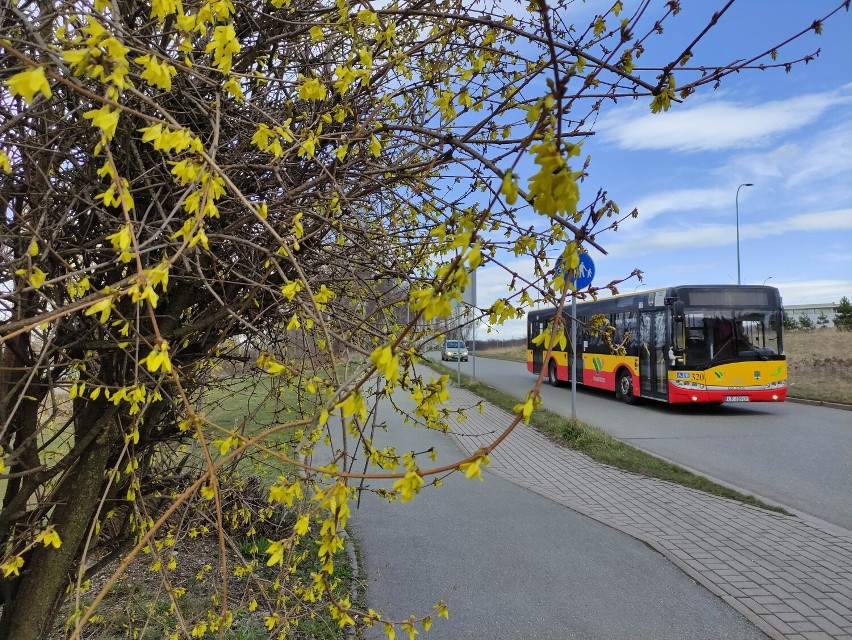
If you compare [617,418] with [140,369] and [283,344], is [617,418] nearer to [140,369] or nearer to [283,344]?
[283,344]

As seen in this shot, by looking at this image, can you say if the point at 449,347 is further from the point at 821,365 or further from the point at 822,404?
the point at 821,365

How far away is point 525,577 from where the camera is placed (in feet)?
14.0

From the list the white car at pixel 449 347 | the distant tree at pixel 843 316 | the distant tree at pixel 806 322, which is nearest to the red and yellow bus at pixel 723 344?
the white car at pixel 449 347

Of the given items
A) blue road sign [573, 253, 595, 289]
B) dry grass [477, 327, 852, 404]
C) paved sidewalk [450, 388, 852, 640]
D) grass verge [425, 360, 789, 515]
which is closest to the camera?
blue road sign [573, 253, 595, 289]

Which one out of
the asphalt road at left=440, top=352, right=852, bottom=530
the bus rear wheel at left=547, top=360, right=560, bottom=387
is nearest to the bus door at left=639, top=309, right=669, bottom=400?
the asphalt road at left=440, top=352, right=852, bottom=530

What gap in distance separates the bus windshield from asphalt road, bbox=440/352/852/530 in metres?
1.47

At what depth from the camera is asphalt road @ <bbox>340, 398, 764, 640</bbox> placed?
11.7 ft

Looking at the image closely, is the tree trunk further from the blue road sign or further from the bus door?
the bus door

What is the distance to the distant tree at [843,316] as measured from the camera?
101ft

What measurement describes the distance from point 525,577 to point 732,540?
2.07 m

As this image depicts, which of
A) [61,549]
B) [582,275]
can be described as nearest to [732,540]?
[582,275]

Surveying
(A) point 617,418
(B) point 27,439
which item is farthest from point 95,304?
(A) point 617,418

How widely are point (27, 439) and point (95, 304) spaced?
64.4 inches

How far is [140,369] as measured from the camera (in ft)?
7.52
